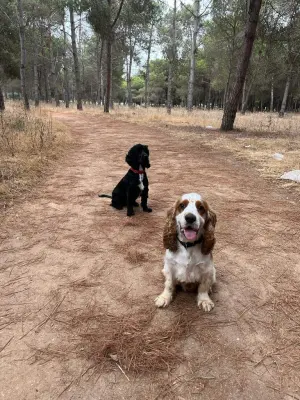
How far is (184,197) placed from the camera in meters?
2.69

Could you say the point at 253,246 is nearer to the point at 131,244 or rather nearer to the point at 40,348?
the point at 131,244

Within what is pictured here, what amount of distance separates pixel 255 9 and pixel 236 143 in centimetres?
535

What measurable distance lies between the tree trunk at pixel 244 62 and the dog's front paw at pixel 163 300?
39.6ft

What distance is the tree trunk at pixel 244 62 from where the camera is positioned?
11.8 meters

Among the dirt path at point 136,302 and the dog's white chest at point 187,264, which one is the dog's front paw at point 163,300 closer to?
the dirt path at point 136,302

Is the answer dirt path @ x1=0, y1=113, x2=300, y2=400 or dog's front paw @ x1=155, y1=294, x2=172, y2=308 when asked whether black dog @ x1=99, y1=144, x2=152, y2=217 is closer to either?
dirt path @ x1=0, y1=113, x2=300, y2=400

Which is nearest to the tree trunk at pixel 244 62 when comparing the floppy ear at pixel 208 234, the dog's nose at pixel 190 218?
the floppy ear at pixel 208 234

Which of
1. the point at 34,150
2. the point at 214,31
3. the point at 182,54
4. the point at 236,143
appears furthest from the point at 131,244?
the point at 182,54

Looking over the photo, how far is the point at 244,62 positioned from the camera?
12578mm

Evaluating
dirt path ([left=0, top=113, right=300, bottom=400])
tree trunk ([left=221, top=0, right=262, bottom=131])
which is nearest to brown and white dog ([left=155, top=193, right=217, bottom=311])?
dirt path ([left=0, top=113, right=300, bottom=400])

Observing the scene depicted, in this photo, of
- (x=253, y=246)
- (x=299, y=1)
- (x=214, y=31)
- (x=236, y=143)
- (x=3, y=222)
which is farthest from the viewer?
(x=214, y=31)

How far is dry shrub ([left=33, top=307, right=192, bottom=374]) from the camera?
2.26 m

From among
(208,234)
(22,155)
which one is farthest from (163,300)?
(22,155)

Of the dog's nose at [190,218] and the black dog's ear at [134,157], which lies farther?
the black dog's ear at [134,157]
